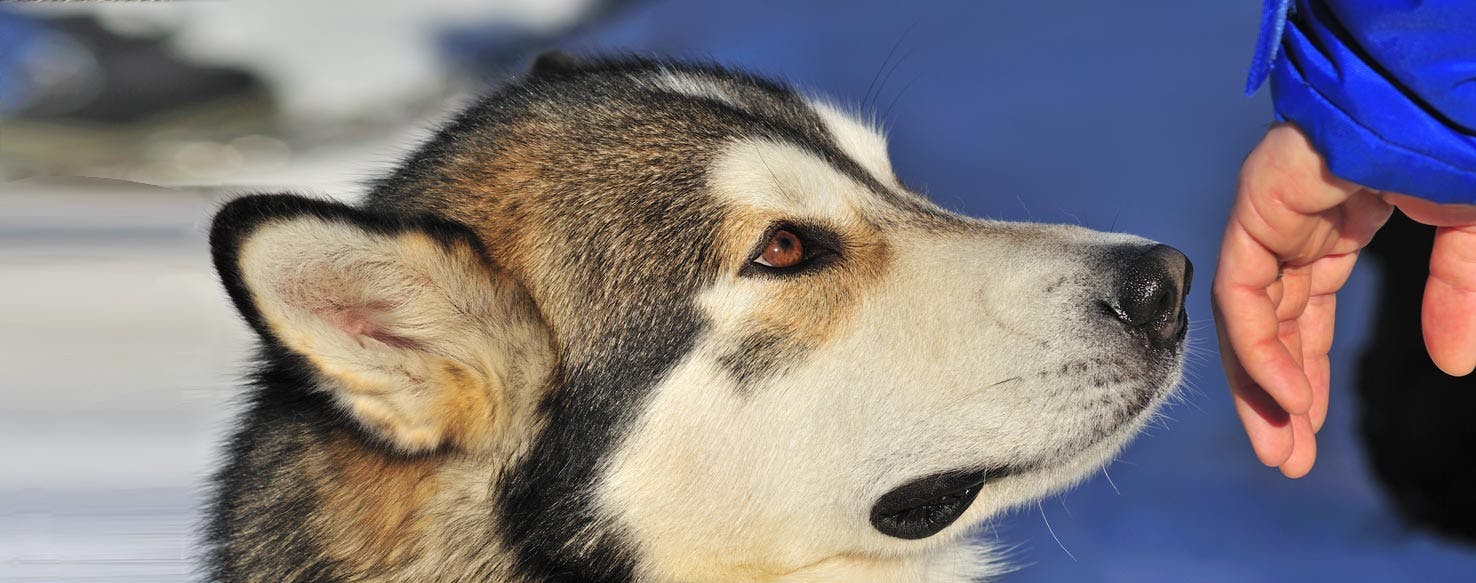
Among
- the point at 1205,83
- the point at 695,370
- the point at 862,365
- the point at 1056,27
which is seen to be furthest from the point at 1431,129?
the point at 1056,27

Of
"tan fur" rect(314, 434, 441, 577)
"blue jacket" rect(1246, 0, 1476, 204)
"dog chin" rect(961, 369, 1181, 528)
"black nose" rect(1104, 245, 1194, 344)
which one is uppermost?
"blue jacket" rect(1246, 0, 1476, 204)

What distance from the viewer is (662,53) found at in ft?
12.3

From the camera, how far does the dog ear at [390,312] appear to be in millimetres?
2152

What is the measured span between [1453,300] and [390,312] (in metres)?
1.98

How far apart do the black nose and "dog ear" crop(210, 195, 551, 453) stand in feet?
3.78

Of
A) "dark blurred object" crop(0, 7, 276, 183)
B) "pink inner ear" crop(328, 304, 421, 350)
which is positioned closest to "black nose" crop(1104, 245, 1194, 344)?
"pink inner ear" crop(328, 304, 421, 350)

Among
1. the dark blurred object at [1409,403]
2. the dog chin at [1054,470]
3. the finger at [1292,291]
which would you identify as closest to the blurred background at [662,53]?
the dark blurred object at [1409,403]

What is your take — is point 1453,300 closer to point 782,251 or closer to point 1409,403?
point 782,251

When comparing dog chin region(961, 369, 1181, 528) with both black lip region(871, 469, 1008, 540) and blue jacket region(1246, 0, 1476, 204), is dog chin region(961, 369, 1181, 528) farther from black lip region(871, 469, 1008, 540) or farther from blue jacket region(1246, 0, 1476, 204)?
blue jacket region(1246, 0, 1476, 204)

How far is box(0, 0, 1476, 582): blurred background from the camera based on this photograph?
14.4 ft

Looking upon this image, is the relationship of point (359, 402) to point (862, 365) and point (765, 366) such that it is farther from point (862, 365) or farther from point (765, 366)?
point (862, 365)

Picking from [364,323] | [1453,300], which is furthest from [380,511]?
[1453,300]

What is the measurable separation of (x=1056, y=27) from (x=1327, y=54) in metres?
3.51

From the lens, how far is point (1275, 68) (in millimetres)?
2291
